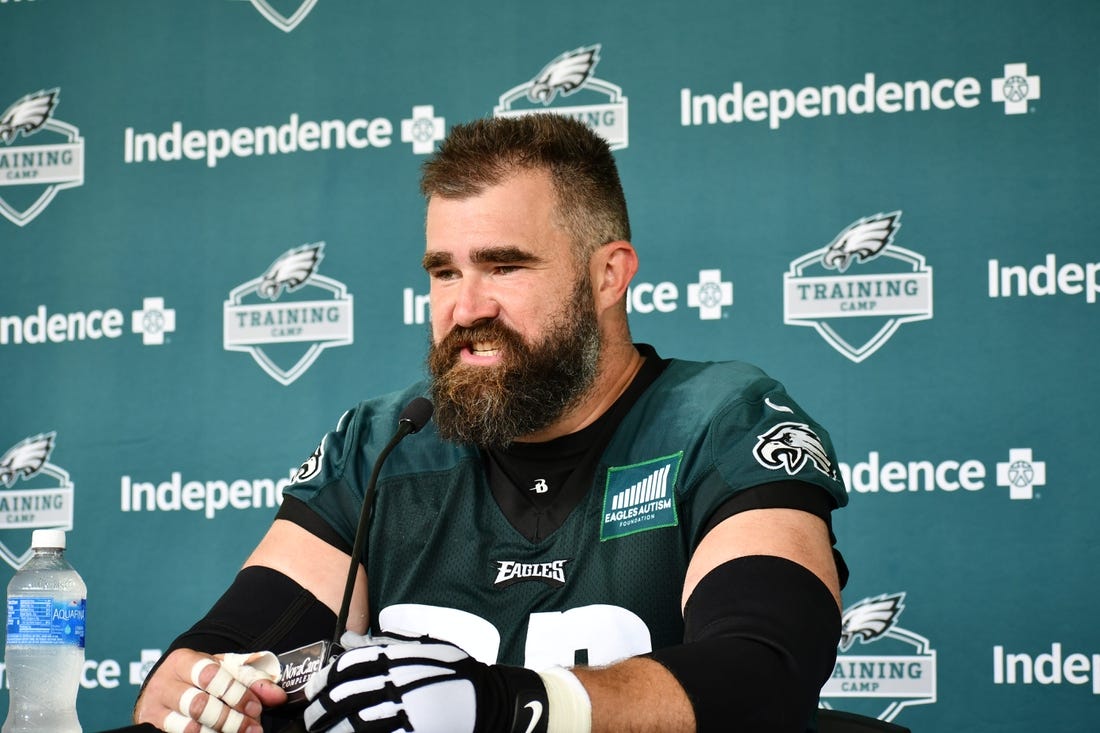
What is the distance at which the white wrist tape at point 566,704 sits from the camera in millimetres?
1099

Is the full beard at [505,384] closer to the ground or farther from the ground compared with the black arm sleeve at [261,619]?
farther from the ground

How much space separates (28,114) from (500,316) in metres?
1.99

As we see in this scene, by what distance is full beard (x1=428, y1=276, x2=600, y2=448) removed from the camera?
1759mm

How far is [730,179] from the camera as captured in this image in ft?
9.20

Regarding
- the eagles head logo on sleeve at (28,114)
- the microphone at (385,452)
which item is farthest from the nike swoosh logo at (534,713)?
the eagles head logo on sleeve at (28,114)

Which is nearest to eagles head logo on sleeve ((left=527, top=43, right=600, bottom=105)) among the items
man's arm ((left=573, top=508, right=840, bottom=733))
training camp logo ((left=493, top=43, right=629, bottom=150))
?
training camp logo ((left=493, top=43, right=629, bottom=150))

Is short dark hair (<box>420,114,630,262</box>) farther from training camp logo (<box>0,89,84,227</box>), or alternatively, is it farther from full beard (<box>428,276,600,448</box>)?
training camp logo (<box>0,89,84,227</box>)

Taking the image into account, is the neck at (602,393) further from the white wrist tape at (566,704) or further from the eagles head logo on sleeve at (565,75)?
the eagles head logo on sleeve at (565,75)

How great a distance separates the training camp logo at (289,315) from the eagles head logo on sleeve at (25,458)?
1.74ft

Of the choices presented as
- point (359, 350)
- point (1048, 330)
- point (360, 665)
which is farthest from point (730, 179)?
point (360, 665)

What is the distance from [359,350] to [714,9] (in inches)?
45.2

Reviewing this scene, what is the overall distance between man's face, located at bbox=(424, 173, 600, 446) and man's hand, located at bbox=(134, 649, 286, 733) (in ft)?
1.69

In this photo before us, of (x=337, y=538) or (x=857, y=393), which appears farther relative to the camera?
(x=857, y=393)

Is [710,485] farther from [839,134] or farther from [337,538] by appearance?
[839,134]
